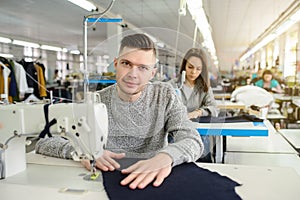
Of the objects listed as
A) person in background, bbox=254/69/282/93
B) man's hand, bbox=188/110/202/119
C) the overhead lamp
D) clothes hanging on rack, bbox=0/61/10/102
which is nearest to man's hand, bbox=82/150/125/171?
man's hand, bbox=188/110/202/119

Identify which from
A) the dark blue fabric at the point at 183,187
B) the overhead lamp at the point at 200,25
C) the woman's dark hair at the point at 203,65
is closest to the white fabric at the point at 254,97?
the overhead lamp at the point at 200,25

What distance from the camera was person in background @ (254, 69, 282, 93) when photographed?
213 inches

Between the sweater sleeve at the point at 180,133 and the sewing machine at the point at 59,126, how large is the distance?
234 mm

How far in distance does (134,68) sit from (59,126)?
29cm

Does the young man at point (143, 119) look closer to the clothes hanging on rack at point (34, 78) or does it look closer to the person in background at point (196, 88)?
the person in background at point (196, 88)

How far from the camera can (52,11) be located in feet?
20.3

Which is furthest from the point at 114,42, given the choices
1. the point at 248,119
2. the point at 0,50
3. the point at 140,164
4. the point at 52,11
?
the point at 0,50

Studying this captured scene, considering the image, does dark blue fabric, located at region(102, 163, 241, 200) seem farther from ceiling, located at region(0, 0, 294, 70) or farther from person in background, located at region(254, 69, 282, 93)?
person in background, located at region(254, 69, 282, 93)

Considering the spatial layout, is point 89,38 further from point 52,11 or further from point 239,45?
point 239,45

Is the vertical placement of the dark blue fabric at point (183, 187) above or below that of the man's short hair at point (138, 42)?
below

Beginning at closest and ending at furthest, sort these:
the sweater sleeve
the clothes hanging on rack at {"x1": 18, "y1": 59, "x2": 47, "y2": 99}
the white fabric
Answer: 1. the sweater sleeve
2. the white fabric
3. the clothes hanging on rack at {"x1": 18, "y1": 59, "x2": 47, "y2": 99}

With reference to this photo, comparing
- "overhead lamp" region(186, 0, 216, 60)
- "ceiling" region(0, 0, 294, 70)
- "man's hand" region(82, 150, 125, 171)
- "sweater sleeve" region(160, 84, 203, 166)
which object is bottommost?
"man's hand" region(82, 150, 125, 171)

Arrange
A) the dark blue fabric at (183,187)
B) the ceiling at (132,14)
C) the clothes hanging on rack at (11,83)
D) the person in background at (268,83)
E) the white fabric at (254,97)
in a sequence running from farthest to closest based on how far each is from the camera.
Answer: the person in background at (268,83) → the clothes hanging on rack at (11,83) → the ceiling at (132,14) → the white fabric at (254,97) → the dark blue fabric at (183,187)

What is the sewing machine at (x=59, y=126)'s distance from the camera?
863 millimetres
